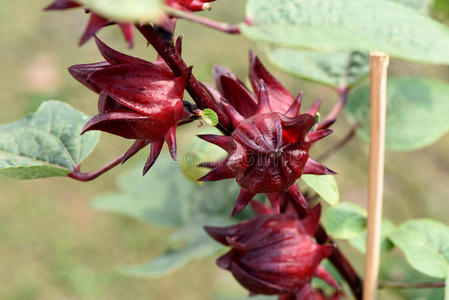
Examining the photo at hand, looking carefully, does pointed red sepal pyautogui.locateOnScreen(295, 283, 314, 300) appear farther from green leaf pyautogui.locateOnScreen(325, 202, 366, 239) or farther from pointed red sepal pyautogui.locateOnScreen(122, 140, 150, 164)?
pointed red sepal pyautogui.locateOnScreen(122, 140, 150, 164)

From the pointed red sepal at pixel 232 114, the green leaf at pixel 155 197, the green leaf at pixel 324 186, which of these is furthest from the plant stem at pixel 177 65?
the green leaf at pixel 155 197

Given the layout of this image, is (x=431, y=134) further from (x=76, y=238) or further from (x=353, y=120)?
(x=76, y=238)

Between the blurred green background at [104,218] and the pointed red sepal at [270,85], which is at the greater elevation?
the pointed red sepal at [270,85]

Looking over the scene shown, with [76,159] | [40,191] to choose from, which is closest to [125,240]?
[40,191]

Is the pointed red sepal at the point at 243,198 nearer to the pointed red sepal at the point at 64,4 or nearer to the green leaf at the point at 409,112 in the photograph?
the pointed red sepal at the point at 64,4

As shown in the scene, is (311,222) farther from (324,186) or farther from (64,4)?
(64,4)

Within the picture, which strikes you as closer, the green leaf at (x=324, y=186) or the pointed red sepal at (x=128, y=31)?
the pointed red sepal at (x=128, y=31)

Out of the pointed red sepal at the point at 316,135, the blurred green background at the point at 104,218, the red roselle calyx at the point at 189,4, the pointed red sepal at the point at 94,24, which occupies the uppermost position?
the red roselle calyx at the point at 189,4
